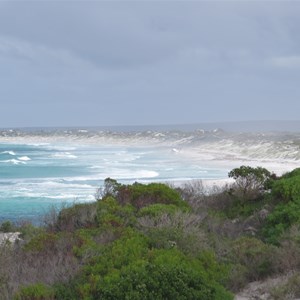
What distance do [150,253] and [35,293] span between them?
2709 mm

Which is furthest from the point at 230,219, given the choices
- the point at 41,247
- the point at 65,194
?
the point at 65,194

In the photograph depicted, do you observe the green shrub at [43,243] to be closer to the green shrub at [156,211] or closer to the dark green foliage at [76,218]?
the dark green foliage at [76,218]

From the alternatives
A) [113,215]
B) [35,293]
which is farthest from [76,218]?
[35,293]

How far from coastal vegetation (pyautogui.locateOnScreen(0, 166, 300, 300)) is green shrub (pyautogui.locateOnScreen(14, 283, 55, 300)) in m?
0.02

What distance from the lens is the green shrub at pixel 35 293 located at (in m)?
8.48

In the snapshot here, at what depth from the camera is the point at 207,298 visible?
8719mm

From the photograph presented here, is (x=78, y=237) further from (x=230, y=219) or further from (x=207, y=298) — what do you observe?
(x=230, y=219)

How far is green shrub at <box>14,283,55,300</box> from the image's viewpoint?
334 inches

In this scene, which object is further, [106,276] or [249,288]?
[249,288]

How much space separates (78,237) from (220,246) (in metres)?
3.86

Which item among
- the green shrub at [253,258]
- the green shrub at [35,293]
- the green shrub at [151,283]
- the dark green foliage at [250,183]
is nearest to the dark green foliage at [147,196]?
the dark green foliage at [250,183]

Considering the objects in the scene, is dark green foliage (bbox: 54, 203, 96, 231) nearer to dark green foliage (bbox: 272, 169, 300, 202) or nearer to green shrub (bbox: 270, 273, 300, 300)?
green shrub (bbox: 270, 273, 300, 300)

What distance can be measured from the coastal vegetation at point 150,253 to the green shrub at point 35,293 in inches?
0.7

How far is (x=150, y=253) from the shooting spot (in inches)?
408
